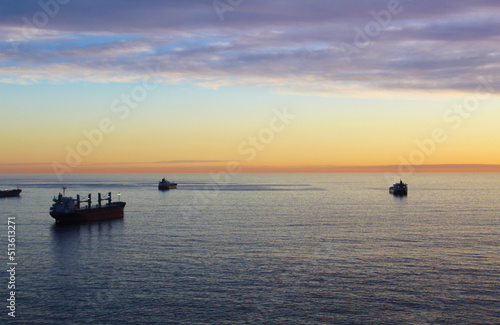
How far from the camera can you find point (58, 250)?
2452 inches

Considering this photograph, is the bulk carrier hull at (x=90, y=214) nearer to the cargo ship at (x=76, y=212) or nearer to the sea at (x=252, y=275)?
the cargo ship at (x=76, y=212)

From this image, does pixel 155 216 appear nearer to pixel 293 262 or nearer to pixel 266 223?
pixel 266 223

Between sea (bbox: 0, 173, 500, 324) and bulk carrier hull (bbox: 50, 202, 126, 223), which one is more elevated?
bulk carrier hull (bbox: 50, 202, 126, 223)

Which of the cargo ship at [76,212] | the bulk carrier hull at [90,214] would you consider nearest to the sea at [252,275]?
the bulk carrier hull at [90,214]

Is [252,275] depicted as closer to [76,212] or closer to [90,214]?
[76,212]

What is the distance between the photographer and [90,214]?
321ft

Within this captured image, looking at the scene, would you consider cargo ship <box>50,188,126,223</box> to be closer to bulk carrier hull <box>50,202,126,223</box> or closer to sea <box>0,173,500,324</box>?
bulk carrier hull <box>50,202,126,223</box>

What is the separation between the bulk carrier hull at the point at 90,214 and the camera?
91.8m

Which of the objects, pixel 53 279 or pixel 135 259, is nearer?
pixel 53 279

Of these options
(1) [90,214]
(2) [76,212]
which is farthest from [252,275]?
(1) [90,214]

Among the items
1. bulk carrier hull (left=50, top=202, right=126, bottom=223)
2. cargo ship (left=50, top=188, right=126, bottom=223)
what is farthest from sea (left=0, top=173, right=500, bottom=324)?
cargo ship (left=50, top=188, right=126, bottom=223)

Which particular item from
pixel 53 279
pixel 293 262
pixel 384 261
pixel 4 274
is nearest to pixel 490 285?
pixel 384 261

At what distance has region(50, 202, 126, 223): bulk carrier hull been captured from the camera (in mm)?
91812

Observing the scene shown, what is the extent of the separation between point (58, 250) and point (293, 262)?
107ft
